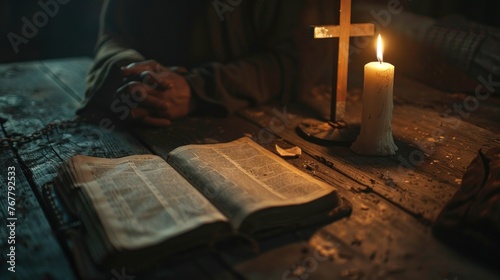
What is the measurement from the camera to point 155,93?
54.1 inches

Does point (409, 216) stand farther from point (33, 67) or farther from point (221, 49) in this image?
point (33, 67)

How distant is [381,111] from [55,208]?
0.69 m

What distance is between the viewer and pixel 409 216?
0.85m

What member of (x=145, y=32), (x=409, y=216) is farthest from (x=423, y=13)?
(x=409, y=216)

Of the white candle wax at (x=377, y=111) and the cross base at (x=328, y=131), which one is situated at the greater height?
the white candle wax at (x=377, y=111)

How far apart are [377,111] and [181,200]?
497 millimetres

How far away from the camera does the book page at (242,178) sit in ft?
2.66

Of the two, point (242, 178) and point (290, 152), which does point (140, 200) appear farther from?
point (290, 152)

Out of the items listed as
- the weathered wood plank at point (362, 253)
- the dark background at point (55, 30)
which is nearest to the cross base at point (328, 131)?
the weathered wood plank at point (362, 253)

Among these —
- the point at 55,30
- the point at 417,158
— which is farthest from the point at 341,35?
the point at 55,30
